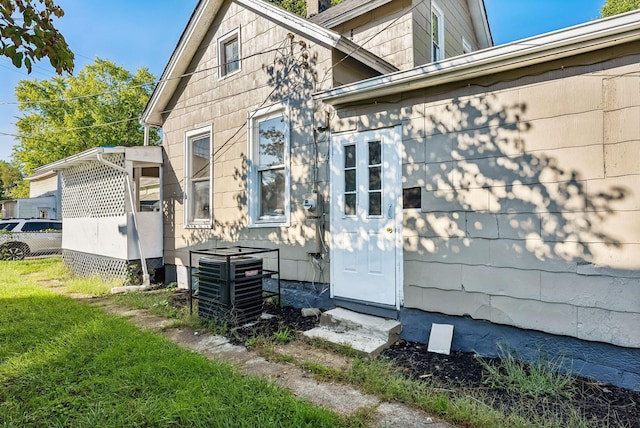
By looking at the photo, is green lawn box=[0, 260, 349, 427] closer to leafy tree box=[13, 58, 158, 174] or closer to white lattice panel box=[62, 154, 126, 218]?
white lattice panel box=[62, 154, 126, 218]

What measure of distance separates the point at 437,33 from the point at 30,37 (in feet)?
25.5

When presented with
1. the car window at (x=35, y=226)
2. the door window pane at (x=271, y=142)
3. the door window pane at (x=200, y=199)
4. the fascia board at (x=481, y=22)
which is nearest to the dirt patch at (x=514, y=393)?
the door window pane at (x=271, y=142)

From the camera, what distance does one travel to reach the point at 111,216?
7.83 meters

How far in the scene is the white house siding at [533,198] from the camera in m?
2.95

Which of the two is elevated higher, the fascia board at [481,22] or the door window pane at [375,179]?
the fascia board at [481,22]

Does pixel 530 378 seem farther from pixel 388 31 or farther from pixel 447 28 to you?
pixel 447 28

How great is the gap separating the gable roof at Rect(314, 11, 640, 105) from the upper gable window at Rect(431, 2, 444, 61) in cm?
436

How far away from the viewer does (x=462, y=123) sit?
3764mm

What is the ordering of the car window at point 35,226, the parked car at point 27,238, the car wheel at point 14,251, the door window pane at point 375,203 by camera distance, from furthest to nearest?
the car window at point 35,226 < the parked car at point 27,238 < the car wheel at point 14,251 < the door window pane at point 375,203

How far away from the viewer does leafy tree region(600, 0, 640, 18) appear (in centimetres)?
1647

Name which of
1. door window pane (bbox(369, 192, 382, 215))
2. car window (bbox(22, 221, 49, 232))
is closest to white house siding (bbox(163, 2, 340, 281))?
door window pane (bbox(369, 192, 382, 215))

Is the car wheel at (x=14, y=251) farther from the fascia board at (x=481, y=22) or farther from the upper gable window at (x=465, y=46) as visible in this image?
the fascia board at (x=481, y=22)

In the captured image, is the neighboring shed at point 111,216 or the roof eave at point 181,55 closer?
the roof eave at point 181,55

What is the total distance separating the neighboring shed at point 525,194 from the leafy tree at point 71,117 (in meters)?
22.1
